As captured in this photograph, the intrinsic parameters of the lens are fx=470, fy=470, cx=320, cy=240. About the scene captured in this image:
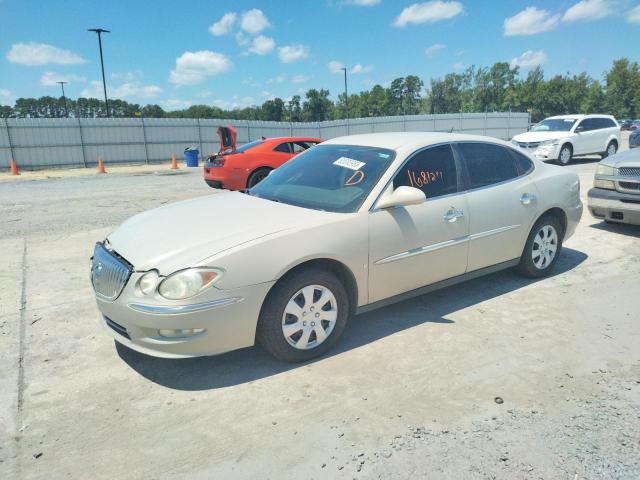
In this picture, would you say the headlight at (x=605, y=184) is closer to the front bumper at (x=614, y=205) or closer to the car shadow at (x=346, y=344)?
the front bumper at (x=614, y=205)

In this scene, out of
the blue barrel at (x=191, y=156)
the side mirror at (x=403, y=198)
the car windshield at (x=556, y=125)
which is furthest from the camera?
the blue barrel at (x=191, y=156)

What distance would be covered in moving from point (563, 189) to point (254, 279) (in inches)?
145

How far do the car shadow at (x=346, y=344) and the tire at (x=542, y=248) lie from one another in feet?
0.50

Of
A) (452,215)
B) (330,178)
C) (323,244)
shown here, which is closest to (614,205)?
(452,215)

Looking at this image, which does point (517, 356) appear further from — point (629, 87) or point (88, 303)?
point (629, 87)

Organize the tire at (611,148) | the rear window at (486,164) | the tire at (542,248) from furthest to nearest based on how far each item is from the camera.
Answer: the tire at (611,148) → the tire at (542,248) → the rear window at (486,164)

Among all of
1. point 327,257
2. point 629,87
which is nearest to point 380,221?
point 327,257

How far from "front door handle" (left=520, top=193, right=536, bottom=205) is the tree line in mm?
44072

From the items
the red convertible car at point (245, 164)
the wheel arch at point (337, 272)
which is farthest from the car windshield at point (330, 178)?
the red convertible car at point (245, 164)

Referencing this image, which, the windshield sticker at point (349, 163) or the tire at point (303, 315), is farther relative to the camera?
the windshield sticker at point (349, 163)

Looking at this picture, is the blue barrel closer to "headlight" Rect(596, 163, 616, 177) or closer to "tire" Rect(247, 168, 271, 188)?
"tire" Rect(247, 168, 271, 188)

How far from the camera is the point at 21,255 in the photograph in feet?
20.1

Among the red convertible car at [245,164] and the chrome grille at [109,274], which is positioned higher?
the red convertible car at [245,164]

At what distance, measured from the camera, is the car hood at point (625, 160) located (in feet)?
20.9
